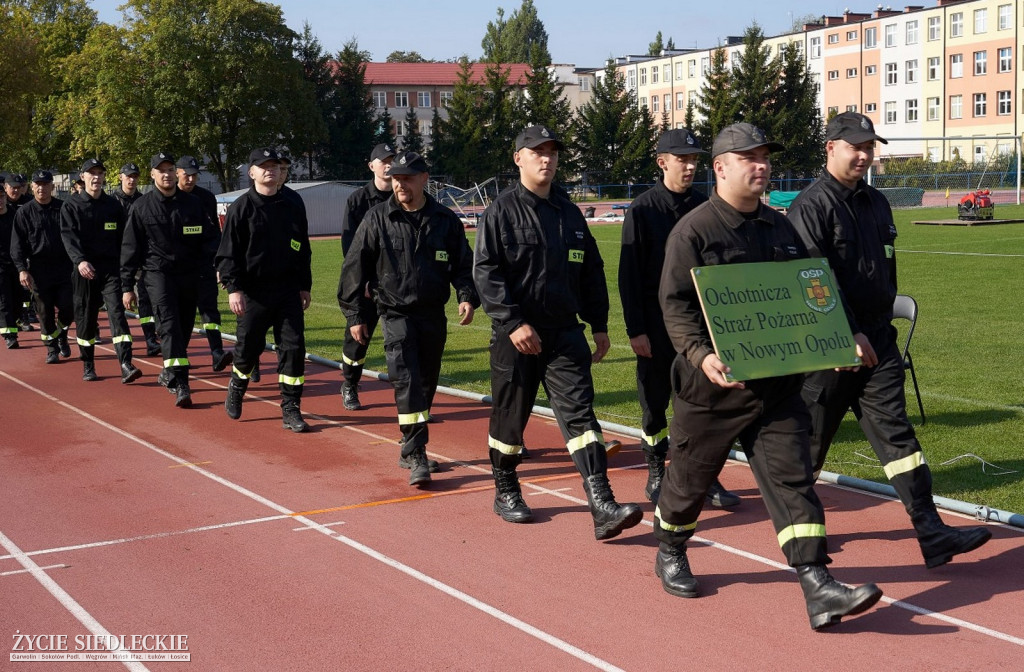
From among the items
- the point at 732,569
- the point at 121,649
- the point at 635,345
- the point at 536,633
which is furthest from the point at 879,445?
the point at 121,649

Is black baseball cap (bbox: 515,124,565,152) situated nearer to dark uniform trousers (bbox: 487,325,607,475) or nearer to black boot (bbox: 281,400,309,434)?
dark uniform trousers (bbox: 487,325,607,475)

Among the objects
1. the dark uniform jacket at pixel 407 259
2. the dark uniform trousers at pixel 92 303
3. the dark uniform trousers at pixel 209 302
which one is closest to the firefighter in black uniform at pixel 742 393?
the dark uniform jacket at pixel 407 259

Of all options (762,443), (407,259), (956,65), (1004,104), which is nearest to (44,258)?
(407,259)

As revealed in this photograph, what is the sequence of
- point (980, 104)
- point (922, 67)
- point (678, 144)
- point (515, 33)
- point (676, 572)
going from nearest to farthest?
point (676, 572) < point (678, 144) < point (980, 104) < point (922, 67) < point (515, 33)

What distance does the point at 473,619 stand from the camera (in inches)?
210

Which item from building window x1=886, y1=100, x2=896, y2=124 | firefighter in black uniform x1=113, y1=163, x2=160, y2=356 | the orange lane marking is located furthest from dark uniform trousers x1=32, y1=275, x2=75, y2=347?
building window x1=886, y1=100, x2=896, y2=124

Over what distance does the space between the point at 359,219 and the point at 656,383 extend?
4.35 m

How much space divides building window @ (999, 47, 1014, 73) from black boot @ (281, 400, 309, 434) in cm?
7419

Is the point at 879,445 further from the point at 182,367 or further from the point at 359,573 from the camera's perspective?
the point at 182,367

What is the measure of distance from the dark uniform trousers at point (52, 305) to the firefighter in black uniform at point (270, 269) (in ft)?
18.6

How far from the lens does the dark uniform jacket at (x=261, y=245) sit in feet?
31.6

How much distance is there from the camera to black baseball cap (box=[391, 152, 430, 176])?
779cm

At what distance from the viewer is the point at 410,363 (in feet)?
26.2

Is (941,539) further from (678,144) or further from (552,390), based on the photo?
(678,144)
